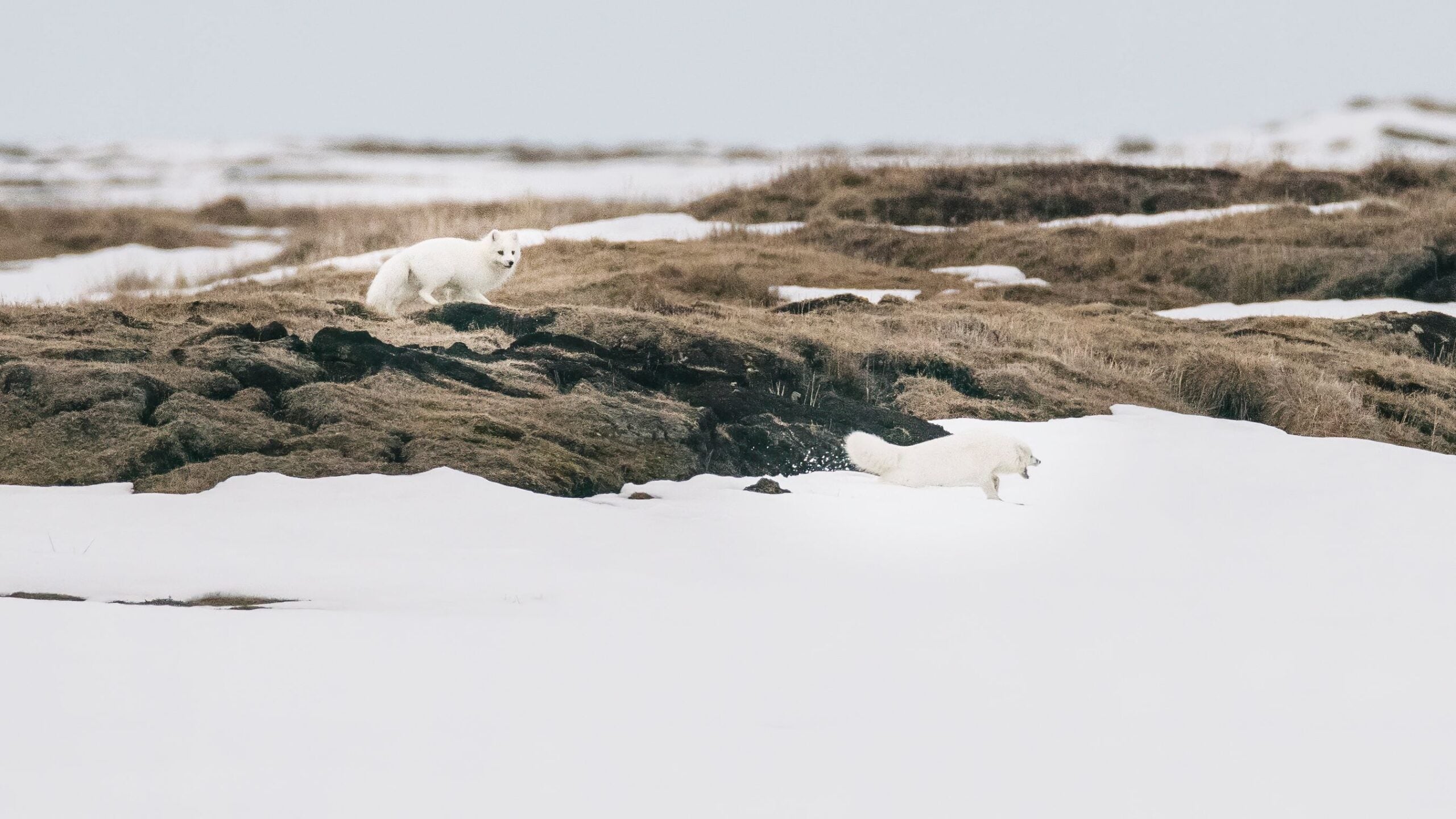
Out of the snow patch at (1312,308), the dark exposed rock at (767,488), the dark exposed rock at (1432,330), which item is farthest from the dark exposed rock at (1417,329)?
the dark exposed rock at (767,488)

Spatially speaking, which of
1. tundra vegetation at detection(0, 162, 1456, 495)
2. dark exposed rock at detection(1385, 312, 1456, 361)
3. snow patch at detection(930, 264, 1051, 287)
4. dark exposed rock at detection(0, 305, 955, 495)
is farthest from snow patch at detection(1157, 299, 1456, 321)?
dark exposed rock at detection(0, 305, 955, 495)

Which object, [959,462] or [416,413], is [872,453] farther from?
[416,413]

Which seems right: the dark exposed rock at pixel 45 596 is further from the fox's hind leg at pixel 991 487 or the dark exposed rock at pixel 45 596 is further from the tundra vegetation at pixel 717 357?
the fox's hind leg at pixel 991 487

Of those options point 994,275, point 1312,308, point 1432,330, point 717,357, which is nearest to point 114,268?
point 994,275

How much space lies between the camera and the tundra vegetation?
718 cm

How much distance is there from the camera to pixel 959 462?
7305 millimetres

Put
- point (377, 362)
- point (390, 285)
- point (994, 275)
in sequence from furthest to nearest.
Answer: point (994, 275) < point (390, 285) < point (377, 362)

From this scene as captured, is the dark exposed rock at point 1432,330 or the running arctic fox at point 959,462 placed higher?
the running arctic fox at point 959,462

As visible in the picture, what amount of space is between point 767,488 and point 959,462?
3.75 feet

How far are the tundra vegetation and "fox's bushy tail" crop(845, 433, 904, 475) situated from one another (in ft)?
0.75

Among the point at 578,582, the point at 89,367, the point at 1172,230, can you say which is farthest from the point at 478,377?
the point at 1172,230

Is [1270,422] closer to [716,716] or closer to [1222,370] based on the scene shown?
[1222,370]

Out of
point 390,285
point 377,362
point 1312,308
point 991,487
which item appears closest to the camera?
point 991,487

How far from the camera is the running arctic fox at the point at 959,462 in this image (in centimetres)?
730
